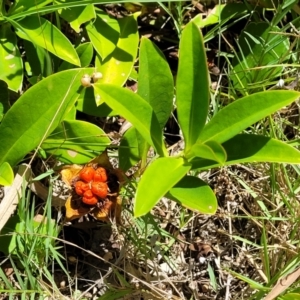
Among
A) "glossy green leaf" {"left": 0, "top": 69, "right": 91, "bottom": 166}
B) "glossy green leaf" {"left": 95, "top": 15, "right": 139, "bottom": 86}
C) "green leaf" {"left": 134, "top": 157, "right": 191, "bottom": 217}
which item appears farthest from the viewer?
"glossy green leaf" {"left": 95, "top": 15, "right": 139, "bottom": 86}

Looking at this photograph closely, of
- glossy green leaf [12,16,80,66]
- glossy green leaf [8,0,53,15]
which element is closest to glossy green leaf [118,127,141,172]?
glossy green leaf [12,16,80,66]

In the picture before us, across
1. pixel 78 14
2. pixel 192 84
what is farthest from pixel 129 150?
pixel 78 14

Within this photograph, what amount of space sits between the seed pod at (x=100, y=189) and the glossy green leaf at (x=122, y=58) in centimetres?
31

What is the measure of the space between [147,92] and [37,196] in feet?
1.41

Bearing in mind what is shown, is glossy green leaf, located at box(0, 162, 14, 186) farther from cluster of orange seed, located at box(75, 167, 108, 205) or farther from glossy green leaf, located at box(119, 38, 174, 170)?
glossy green leaf, located at box(119, 38, 174, 170)

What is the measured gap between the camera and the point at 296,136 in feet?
5.44

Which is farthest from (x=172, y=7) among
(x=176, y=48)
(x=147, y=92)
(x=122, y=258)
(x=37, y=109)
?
(x=122, y=258)

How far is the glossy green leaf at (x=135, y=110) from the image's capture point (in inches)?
47.8

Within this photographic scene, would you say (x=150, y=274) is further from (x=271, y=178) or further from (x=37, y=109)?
(x=37, y=109)

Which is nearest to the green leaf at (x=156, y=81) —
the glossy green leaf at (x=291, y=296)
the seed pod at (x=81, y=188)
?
the seed pod at (x=81, y=188)

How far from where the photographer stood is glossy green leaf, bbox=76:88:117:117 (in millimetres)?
1527

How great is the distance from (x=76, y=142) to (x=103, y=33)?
0.32 meters

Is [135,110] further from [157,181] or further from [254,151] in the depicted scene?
[254,151]

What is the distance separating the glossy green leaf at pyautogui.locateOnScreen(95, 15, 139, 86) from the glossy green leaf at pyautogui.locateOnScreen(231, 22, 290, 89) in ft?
0.93
